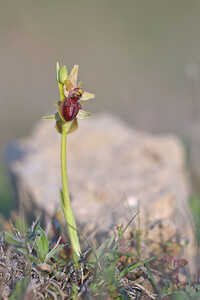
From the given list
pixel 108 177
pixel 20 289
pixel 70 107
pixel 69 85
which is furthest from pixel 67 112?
pixel 108 177

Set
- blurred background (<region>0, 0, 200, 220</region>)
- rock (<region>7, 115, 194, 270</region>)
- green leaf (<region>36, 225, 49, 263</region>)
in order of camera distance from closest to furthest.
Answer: green leaf (<region>36, 225, 49, 263</region>) → rock (<region>7, 115, 194, 270</region>) → blurred background (<region>0, 0, 200, 220</region>)

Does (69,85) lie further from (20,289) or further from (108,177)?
(108,177)

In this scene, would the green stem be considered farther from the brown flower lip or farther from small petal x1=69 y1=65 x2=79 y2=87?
small petal x1=69 y1=65 x2=79 y2=87

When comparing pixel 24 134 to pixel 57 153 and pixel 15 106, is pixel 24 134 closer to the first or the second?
pixel 15 106

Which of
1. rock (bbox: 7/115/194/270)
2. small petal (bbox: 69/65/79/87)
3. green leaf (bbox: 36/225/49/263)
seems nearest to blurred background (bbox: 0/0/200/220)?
rock (bbox: 7/115/194/270)

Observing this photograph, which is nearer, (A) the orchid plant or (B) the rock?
(A) the orchid plant

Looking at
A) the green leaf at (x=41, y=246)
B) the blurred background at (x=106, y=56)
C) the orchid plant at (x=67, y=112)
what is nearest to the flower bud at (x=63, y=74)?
the orchid plant at (x=67, y=112)
